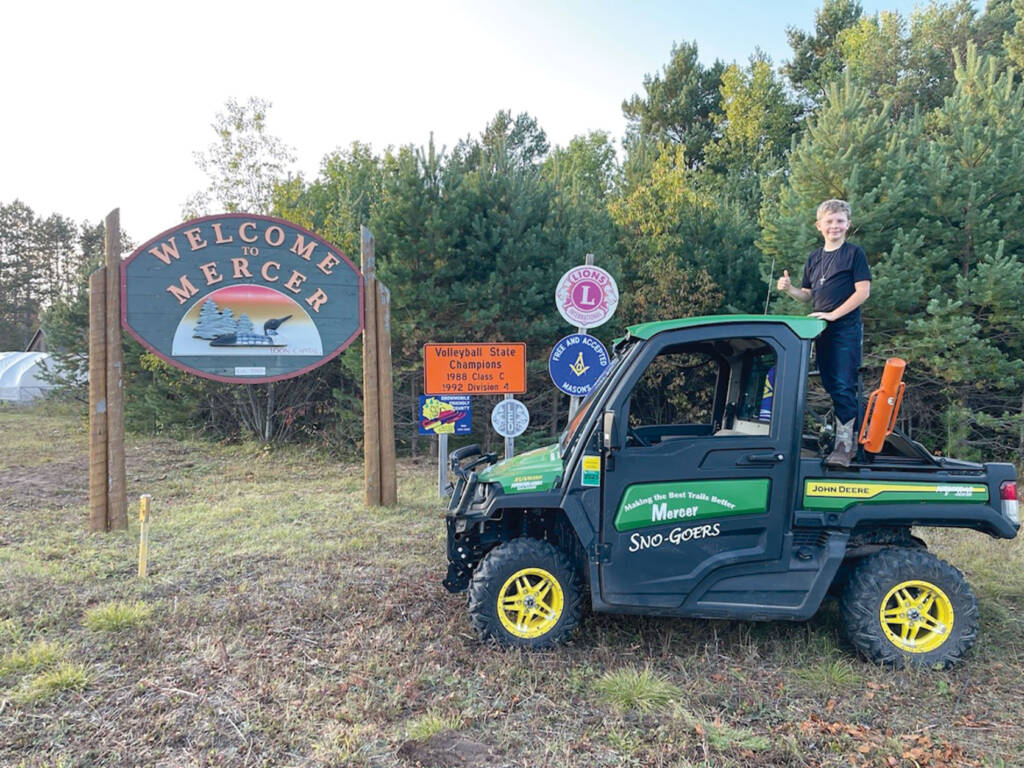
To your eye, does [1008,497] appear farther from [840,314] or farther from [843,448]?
[840,314]

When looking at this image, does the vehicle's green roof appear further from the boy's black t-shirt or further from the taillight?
the taillight

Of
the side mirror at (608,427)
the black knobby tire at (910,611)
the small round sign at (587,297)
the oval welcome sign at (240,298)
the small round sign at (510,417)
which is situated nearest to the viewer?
Result: the side mirror at (608,427)

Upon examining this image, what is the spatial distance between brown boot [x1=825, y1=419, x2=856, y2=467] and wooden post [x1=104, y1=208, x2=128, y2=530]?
20.7 feet

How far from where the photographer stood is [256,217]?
7141mm

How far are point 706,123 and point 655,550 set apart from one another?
3202cm

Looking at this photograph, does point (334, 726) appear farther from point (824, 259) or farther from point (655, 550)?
point (824, 259)

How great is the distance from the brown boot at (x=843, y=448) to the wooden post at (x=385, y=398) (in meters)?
5.11

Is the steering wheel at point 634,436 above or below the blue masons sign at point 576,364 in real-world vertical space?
below

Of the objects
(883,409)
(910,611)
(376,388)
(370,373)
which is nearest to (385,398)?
(376,388)

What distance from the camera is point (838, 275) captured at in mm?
4195

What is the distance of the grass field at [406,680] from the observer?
3010 mm

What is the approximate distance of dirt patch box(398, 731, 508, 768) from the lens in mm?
2910

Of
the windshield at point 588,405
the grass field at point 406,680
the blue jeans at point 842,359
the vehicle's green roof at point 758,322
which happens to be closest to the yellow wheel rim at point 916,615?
the grass field at point 406,680

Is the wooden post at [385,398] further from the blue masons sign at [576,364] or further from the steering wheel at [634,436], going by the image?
the steering wheel at [634,436]
